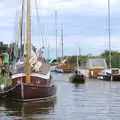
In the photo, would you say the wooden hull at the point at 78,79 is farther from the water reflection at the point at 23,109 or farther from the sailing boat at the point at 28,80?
the water reflection at the point at 23,109

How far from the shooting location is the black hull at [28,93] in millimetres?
34969

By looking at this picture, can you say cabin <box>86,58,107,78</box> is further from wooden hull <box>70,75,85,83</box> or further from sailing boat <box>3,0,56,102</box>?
sailing boat <box>3,0,56,102</box>

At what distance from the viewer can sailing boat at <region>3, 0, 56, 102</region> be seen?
35.2 meters

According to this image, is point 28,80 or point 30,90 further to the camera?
point 28,80

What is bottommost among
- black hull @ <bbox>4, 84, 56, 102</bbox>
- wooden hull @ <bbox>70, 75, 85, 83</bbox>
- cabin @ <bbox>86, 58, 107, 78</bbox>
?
black hull @ <bbox>4, 84, 56, 102</bbox>

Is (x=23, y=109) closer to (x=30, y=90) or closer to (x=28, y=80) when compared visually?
(x=30, y=90)

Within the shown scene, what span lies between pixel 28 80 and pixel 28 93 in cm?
120

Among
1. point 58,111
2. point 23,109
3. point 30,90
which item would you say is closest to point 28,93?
point 30,90

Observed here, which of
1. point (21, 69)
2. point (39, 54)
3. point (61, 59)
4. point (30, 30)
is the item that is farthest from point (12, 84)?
point (61, 59)

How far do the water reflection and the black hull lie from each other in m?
0.47

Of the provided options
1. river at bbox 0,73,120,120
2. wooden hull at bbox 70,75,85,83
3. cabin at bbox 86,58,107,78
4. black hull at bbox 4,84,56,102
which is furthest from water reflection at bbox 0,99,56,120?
cabin at bbox 86,58,107,78

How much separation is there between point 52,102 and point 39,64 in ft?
9.60

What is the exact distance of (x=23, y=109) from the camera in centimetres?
3184

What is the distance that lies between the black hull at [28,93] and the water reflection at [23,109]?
471 millimetres
